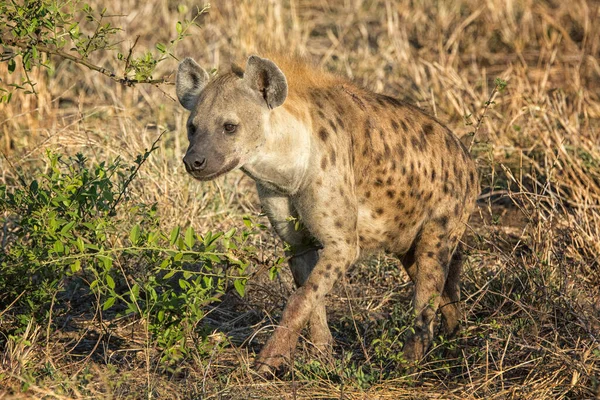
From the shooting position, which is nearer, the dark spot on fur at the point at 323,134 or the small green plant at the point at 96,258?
the small green plant at the point at 96,258

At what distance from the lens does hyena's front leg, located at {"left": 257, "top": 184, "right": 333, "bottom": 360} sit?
4.11 metres

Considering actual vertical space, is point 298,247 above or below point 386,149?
below

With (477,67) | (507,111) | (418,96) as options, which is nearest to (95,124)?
(418,96)

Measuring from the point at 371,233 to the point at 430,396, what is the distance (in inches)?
30.8

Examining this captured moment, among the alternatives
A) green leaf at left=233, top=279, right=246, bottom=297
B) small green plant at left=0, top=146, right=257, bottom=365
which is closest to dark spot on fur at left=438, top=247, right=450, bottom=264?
small green plant at left=0, top=146, right=257, bottom=365

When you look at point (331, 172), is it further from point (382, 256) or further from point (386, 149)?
point (382, 256)

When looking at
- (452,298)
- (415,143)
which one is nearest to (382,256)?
(452,298)

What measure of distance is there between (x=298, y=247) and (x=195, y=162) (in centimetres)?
69

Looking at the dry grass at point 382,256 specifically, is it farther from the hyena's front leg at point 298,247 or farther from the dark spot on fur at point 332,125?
the dark spot on fur at point 332,125

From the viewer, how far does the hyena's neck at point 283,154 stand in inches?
156

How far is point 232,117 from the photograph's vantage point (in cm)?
389

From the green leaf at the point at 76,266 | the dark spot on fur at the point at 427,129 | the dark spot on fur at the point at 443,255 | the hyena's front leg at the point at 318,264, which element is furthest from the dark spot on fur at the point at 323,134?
the green leaf at the point at 76,266

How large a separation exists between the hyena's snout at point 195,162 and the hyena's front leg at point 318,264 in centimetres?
47

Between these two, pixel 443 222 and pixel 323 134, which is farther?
pixel 443 222
